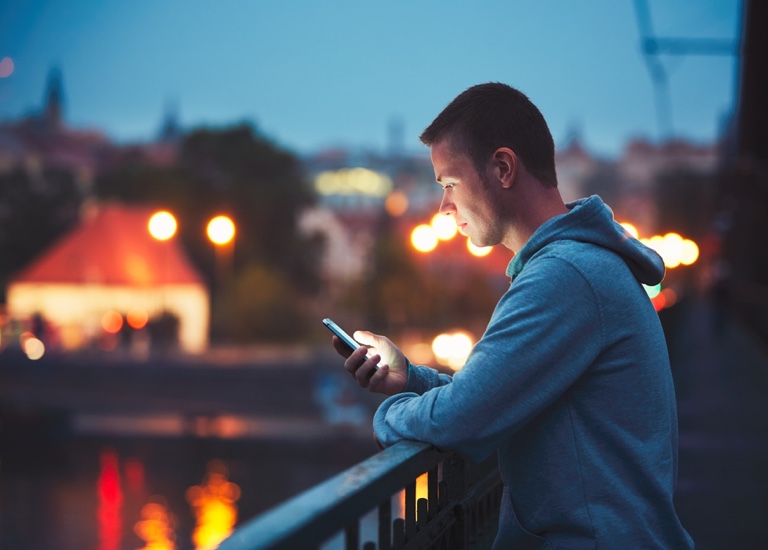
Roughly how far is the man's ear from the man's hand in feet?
1.42

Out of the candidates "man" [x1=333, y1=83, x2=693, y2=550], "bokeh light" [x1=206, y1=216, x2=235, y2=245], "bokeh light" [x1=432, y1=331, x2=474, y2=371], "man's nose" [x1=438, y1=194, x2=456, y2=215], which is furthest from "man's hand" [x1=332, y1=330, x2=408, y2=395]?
"bokeh light" [x1=432, y1=331, x2=474, y2=371]

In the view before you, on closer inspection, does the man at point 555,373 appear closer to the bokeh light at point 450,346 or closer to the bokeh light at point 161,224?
the bokeh light at point 161,224

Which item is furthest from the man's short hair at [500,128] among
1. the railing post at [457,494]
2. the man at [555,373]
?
the railing post at [457,494]

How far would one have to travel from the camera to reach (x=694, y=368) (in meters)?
17.4

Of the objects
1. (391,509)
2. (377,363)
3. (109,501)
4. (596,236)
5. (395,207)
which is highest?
(395,207)

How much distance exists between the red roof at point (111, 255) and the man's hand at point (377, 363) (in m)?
68.8

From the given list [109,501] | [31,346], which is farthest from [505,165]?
[31,346]

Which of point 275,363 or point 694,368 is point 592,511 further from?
point 275,363

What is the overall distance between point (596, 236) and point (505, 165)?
230mm

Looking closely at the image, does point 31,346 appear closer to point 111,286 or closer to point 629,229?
point 111,286

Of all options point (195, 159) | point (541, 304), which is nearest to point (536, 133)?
point (541, 304)

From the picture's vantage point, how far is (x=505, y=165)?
2.16 meters

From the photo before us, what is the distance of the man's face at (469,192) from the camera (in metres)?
2.20

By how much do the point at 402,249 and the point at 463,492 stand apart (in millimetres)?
77019
